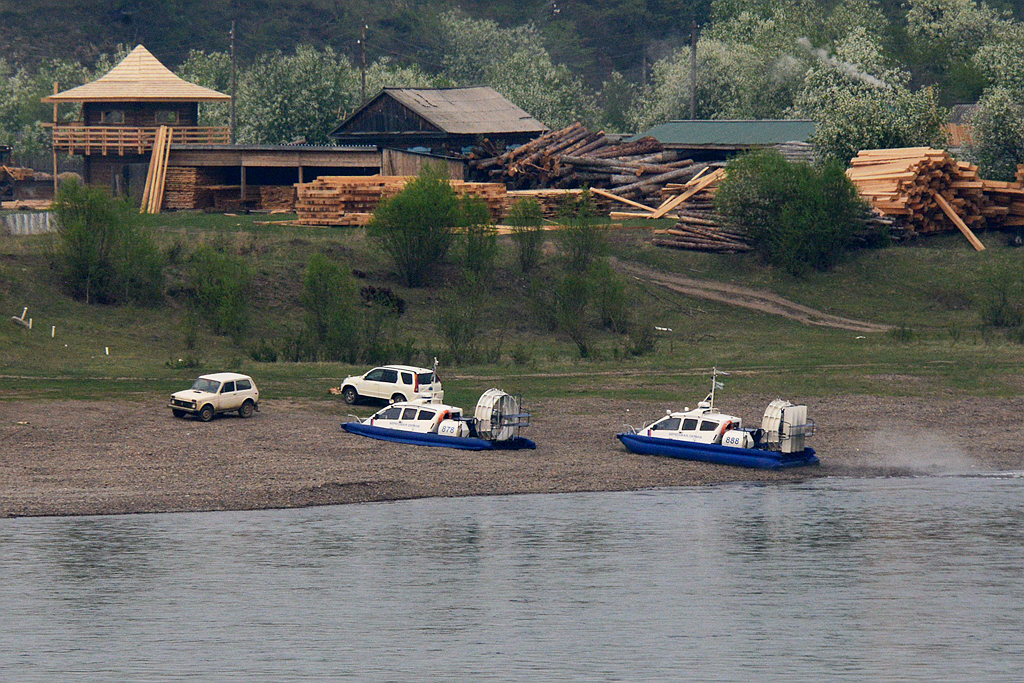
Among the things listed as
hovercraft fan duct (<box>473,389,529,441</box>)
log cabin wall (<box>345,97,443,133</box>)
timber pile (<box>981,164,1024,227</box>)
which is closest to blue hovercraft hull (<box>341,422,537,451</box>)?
hovercraft fan duct (<box>473,389,529,441</box>)

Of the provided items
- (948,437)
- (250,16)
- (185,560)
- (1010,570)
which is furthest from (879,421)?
(250,16)

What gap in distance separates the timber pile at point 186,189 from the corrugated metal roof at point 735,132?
1134 inches

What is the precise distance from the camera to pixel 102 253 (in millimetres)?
61594

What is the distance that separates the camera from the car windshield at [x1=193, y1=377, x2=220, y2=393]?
4472 cm

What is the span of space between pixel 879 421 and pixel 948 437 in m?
2.27

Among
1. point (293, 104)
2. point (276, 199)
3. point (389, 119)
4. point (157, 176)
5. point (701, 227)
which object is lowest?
point (701, 227)

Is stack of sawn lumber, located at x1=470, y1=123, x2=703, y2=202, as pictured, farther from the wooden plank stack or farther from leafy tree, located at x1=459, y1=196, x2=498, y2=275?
the wooden plank stack

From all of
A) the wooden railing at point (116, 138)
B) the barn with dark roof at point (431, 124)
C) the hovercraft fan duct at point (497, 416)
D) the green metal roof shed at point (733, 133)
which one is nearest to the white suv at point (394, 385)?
the hovercraft fan duct at point (497, 416)

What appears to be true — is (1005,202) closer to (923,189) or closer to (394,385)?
(923,189)

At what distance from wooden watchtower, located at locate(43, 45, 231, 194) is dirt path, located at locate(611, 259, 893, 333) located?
→ 106 ft

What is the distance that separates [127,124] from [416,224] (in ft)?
103

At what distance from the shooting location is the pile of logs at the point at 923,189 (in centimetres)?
7375

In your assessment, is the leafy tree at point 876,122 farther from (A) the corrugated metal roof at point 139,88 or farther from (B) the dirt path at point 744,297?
Result: (A) the corrugated metal roof at point 139,88

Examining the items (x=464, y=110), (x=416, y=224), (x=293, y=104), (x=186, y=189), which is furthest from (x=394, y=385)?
(x=293, y=104)
